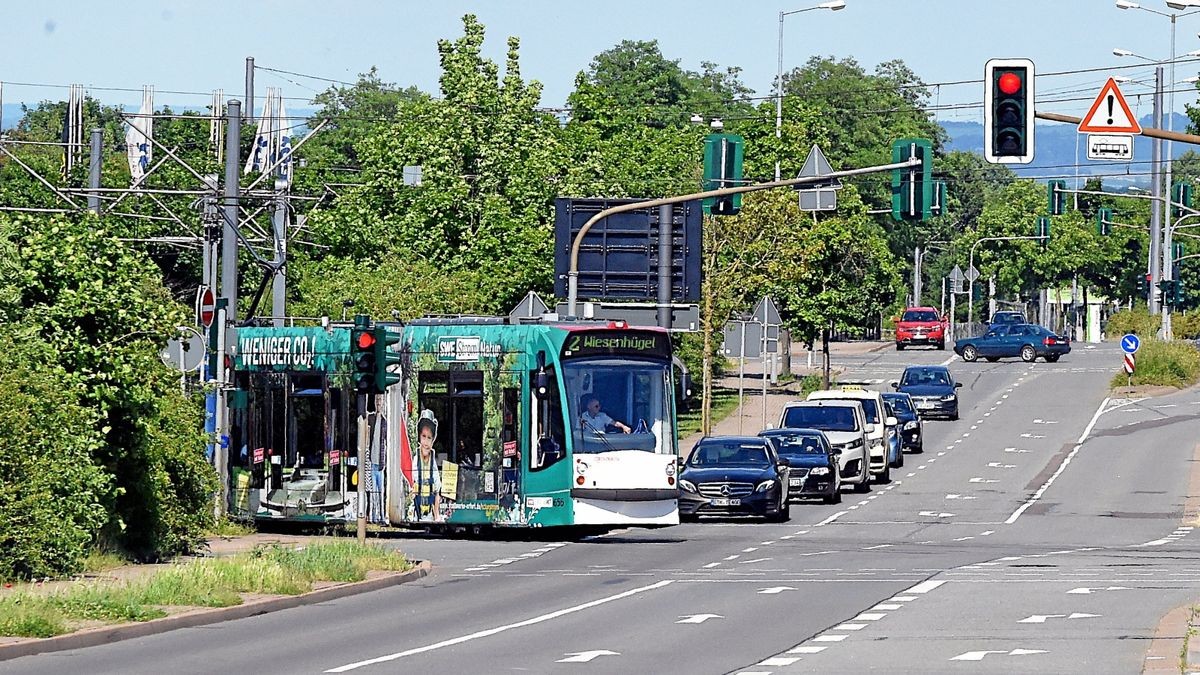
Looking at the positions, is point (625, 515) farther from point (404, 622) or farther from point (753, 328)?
point (753, 328)

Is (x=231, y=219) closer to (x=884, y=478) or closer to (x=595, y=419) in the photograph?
(x=595, y=419)

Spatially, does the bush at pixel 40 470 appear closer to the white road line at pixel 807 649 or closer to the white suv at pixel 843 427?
the white road line at pixel 807 649

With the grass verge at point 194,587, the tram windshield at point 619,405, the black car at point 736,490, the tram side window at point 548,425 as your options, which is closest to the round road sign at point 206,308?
the tram side window at point 548,425

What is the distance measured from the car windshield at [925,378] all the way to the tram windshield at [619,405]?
35.2m

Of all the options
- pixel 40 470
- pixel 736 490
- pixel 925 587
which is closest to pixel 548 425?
pixel 736 490

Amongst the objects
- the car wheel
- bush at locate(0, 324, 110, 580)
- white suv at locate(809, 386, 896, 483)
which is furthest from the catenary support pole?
Answer: bush at locate(0, 324, 110, 580)

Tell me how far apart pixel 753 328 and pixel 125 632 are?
30317 mm

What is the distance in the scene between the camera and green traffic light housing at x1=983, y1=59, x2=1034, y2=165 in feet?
78.8

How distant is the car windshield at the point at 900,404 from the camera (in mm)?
53772

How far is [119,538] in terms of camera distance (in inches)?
984

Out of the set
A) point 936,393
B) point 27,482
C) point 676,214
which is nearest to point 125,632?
point 27,482

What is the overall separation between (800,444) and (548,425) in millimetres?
11903

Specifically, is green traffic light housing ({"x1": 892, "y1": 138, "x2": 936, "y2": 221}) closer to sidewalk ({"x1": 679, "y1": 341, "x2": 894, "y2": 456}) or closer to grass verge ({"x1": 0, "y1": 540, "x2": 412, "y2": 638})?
grass verge ({"x1": 0, "y1": 540, "x2": 412, "y2": 638})

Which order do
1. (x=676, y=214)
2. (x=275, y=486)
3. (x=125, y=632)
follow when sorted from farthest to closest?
(x=676, y=214)
(x=275, y=486)
(x=125, y=632)
